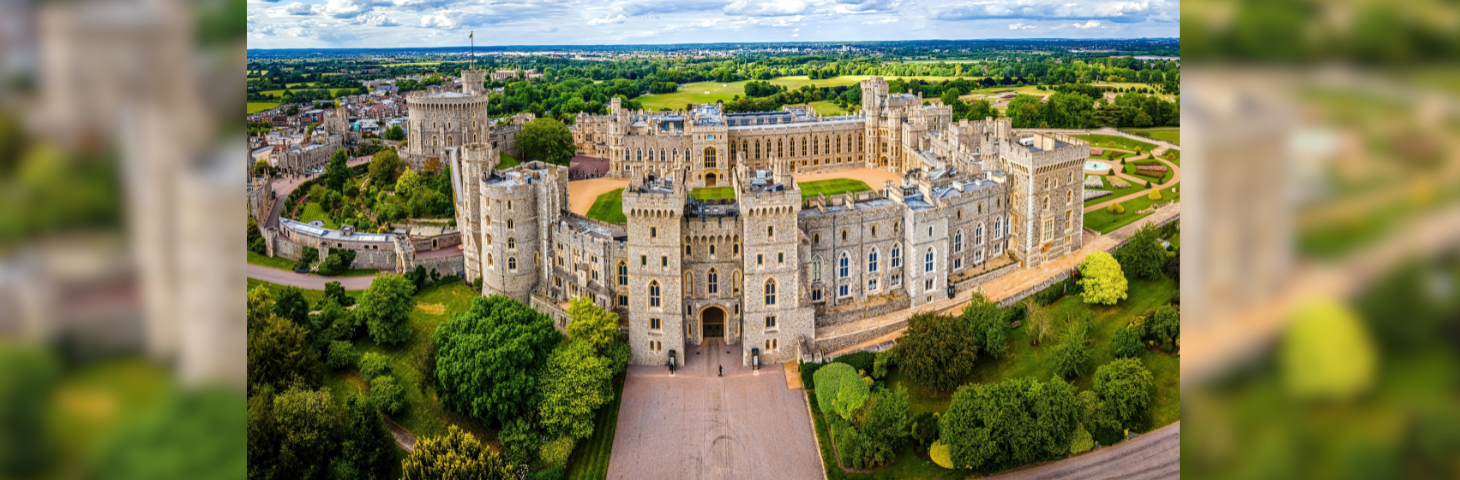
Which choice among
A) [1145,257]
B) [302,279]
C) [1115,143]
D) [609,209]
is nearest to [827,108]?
[1115,143]

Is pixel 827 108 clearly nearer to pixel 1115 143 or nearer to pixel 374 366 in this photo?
pixel 1115 143

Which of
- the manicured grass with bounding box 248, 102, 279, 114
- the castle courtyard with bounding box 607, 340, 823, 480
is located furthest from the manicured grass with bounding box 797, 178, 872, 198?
the manicured grass with bounding box 248, 102, 279, 114

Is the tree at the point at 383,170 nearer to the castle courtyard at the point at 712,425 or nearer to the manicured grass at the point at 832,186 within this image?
the manicured grass at the point at 832,186

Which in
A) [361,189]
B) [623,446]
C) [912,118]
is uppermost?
[912,118]

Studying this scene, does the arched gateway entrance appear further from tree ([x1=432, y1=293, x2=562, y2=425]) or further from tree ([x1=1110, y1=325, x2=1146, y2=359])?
tree ([x1=1110, y1=325, x2=1146, y2=359])

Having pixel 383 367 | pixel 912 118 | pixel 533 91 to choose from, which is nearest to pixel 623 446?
pixel 383 367

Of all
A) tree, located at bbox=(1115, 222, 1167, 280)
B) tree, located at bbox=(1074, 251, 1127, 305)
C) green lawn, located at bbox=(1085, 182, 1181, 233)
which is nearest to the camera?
tree, located at bbox=(1074, 251, 1127, 305)

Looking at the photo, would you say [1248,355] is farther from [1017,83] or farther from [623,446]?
[1017,83]
